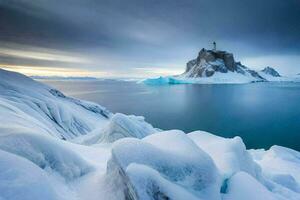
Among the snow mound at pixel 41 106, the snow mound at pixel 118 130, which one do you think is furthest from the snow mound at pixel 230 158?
the snow mound at pixel 41 106

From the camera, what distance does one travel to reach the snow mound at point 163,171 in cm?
464

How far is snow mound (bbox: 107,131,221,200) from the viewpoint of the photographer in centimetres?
464

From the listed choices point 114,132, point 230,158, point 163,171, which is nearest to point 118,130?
point 114,132

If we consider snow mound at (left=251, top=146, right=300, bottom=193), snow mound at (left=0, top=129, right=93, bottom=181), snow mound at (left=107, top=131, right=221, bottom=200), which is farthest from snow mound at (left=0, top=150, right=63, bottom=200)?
snow mound at (left=251, top=146, right=300, bottom=193)

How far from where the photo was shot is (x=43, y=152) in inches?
204

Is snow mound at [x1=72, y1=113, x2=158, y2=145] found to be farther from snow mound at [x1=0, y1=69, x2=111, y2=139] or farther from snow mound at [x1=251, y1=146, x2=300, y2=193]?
snow mound at [x1=251, y1=146, x2=300, y2=193]

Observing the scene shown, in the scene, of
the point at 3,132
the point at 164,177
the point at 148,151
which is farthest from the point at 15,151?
the point at 164,177

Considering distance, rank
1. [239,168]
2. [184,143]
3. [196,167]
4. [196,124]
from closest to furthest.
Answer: [196,167] < [184,143] < [239,168] < [196,124]

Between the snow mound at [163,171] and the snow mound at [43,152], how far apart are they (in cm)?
108

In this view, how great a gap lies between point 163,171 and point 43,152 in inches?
116

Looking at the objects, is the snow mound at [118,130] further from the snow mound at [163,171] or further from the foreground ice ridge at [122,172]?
the snow mound at [163,171]

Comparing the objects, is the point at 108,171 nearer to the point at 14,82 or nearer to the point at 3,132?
the point at 3,132

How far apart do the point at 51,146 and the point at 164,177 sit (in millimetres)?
2919

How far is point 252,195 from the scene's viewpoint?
19.6ft
